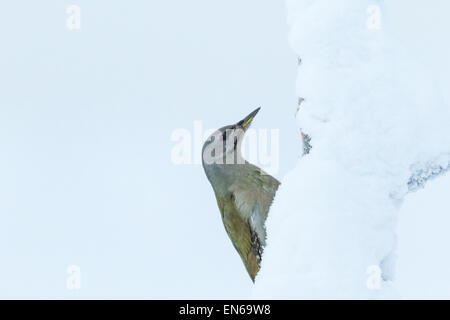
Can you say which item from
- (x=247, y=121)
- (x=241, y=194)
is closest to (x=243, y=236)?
(x=241, y=194)

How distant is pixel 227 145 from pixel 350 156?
2.53 m

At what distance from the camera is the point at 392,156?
3.18 m

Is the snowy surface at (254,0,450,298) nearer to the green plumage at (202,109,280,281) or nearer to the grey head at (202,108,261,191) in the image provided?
the green plumage at (202,109,280,281)

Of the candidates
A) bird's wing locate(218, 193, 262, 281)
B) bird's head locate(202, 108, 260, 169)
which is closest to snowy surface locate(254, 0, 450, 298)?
bird's wing locate(218, 193, 262, 281)

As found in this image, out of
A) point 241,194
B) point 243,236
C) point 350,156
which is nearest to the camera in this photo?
point 350,156

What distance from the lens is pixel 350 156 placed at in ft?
10.5

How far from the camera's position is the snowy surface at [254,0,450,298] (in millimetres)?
3107

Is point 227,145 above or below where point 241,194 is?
above

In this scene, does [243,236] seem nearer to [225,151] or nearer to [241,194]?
[241,194]

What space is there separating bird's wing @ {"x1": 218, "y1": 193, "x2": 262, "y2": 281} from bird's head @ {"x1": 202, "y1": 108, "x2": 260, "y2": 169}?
0.29 m

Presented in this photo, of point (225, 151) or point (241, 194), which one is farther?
point (225, 151)

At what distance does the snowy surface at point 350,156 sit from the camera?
10.2ft

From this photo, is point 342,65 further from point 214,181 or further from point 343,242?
point 214,181
